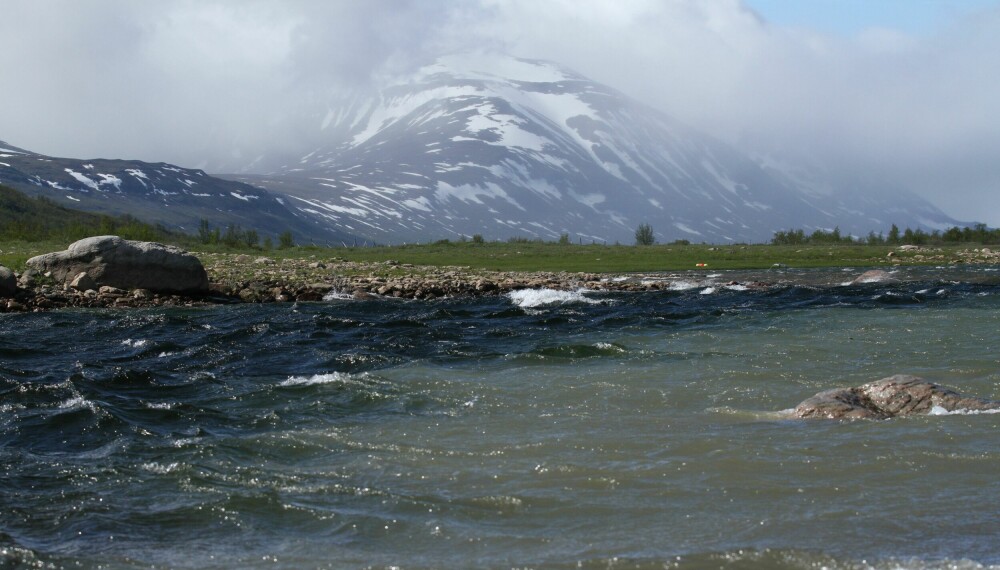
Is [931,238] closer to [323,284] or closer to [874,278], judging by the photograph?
[874,278]

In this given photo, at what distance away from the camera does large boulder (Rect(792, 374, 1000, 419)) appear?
11117mm

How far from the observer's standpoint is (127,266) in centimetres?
2950

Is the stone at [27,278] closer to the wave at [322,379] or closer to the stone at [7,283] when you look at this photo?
the stone at [7,283]

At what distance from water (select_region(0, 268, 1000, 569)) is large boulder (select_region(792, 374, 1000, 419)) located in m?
0.37

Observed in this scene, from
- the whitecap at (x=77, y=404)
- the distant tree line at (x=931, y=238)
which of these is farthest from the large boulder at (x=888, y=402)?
the distant tree line at (x=931, y=238)

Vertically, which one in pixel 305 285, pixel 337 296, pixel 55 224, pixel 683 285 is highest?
pixel 55 224

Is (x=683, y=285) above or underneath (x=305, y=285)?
above

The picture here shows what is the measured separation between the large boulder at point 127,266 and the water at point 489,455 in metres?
9.32

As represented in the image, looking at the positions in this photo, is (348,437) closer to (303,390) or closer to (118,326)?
(303,390)

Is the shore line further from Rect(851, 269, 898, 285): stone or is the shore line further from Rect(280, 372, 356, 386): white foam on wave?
Rect(280, 372, 356, 386): white foam on wave

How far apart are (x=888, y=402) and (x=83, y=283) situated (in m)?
25.1

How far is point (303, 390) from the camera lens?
14.1 m

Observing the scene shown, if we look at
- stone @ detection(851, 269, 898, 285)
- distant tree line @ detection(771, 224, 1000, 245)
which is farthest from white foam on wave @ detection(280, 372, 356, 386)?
distant tree line @ detection(771, 224, 1000, 245)

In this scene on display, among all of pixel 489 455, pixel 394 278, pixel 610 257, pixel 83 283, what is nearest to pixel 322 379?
pixel 489 455
